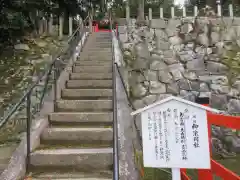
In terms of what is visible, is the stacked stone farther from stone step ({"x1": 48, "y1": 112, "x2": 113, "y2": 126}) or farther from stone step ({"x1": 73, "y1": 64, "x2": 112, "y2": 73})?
stone step ({"x1": 48, "y1": 112, "x2": 113, "y2": 126})

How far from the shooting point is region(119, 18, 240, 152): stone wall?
8.79 meters

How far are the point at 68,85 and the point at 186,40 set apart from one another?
6.45 meters

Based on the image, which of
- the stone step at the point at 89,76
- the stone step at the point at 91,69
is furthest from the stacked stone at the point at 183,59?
the stone step at the point at 89,76

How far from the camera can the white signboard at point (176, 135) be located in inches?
82.4

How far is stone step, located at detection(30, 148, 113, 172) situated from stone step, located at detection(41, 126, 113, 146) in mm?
387

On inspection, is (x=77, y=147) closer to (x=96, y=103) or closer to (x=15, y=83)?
(x=96, y=103)

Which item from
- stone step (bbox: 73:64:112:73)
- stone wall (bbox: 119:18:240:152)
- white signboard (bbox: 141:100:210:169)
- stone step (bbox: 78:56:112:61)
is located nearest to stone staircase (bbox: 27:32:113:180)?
stone step (bbox: 73:64:112:73)

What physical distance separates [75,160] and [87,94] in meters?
1.79

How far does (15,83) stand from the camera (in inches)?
266

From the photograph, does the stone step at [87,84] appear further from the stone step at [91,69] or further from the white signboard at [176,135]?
the white signboard at [176,135]

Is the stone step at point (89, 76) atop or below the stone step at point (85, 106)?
atop

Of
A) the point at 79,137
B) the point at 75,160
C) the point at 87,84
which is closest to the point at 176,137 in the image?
the point at 75,160

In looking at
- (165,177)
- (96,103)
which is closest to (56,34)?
(96,103)

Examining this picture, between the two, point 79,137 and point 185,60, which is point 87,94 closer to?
point 79,137
